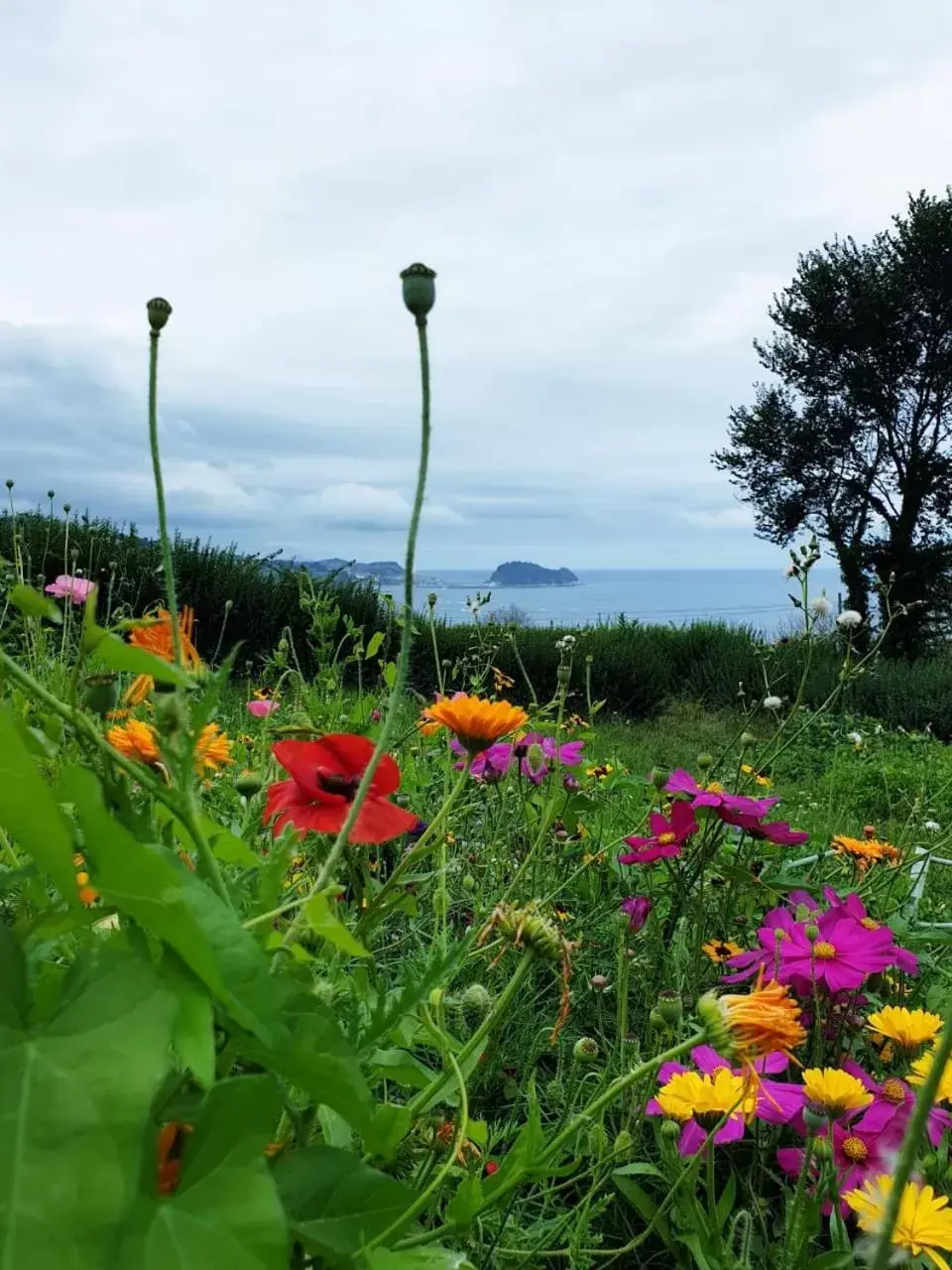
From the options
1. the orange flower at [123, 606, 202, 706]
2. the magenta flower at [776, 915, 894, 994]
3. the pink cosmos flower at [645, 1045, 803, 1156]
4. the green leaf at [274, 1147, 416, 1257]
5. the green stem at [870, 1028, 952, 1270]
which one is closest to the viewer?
the green stem at [870, 1028, 952, 1270]

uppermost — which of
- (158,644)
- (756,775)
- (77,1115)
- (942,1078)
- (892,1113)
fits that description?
(158,644)

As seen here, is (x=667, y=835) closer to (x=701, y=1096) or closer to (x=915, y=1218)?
(x=701, y=1096)

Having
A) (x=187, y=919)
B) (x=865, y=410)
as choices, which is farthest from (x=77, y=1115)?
(x=865, y=410)

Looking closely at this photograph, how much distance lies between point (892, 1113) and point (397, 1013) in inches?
26.0

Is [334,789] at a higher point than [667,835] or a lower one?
higher

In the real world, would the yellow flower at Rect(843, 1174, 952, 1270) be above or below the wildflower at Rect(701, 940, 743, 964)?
above

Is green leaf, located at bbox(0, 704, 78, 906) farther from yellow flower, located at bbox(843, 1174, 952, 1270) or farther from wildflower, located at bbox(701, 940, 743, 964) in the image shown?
wildflower, located at bbox(701, 940, 743, 964)

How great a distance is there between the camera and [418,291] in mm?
427

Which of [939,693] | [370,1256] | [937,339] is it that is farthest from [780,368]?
[370,1256]

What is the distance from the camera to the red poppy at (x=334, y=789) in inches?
25.9

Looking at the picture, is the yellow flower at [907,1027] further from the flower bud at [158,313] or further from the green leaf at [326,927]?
the flower bud at [158,313]

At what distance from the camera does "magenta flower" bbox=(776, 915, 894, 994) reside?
3.45ft

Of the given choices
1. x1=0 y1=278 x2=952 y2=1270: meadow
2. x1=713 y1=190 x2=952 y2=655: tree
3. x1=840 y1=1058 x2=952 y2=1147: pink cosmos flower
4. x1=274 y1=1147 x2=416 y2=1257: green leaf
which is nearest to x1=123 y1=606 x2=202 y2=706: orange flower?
x1=0 y1=278 x2=952 y2=1270: meadow

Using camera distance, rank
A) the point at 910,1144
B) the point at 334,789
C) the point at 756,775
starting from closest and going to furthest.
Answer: the point at 910,1144
the point at 334,789
the point at 756,775
